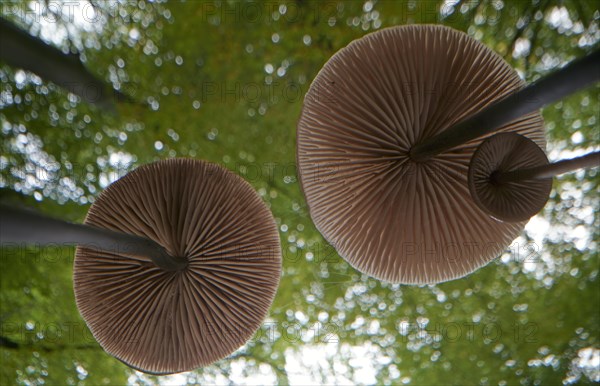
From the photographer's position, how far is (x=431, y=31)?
2.02 metres

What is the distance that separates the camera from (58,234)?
1.33m

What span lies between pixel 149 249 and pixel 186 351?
0.90 m

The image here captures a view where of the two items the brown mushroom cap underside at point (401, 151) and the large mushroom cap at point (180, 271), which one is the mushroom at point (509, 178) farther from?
the large mushroom cap at point (180, 271)

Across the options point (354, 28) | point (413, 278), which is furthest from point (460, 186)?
point (354, 28)

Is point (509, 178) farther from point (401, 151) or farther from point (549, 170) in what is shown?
point (401, 151)

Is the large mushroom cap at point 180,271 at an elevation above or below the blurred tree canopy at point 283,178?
below

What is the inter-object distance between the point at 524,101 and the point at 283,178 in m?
2.04

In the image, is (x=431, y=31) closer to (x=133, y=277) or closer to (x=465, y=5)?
(x=465, y=5)

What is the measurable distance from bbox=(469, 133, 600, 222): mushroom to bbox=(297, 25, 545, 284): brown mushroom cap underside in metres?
0.32

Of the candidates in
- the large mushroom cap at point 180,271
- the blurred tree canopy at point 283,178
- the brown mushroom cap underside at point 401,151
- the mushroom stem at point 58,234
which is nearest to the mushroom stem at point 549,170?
the brown mushroom cap underside at point 401,151

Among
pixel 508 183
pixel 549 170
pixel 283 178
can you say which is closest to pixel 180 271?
pixel 283 178

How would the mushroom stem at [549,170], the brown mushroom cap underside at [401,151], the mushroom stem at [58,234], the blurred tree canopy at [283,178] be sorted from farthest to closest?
the blurred tree canopy at [283,178]
the brown mushroom cap underside at [401,151]
the mushroom stem at [549,170]
the mushroom stem at [58,234]

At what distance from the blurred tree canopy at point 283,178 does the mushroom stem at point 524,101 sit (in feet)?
4.60

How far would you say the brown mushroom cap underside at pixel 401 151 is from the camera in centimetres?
207
